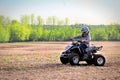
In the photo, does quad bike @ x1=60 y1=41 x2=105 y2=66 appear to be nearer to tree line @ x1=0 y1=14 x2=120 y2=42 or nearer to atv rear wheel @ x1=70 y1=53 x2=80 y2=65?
atv rear wheel @ x1=70 y1=53 x2=80 y2=65

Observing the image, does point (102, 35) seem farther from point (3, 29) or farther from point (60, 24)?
point (3, 29)

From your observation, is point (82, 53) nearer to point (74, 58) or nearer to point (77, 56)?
point (77, 56)

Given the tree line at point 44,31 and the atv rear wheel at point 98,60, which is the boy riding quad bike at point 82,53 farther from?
the tree line at point 44,31

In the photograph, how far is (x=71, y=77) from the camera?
1003 centimetres

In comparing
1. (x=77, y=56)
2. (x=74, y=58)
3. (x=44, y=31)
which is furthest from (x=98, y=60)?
(x=44, y=31)

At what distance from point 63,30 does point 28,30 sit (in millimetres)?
11021

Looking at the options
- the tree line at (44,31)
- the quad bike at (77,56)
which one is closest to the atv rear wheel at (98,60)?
the quad bike at (77,56)

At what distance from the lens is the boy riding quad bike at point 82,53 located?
43.3 feet

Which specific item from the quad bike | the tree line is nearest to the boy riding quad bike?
the quad bike

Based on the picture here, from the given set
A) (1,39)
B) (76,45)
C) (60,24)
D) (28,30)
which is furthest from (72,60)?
(60,24)

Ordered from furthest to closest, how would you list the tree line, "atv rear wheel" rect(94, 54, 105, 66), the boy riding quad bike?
the tree line, "atv rear wheel" rect(94, 54, 105, 66), the boy riding quad bike

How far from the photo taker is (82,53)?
13.4 m

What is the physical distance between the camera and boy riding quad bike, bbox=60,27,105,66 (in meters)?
13.2

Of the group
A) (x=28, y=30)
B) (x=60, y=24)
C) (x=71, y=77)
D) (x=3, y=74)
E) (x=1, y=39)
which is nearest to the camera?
(x=71, y=77)
